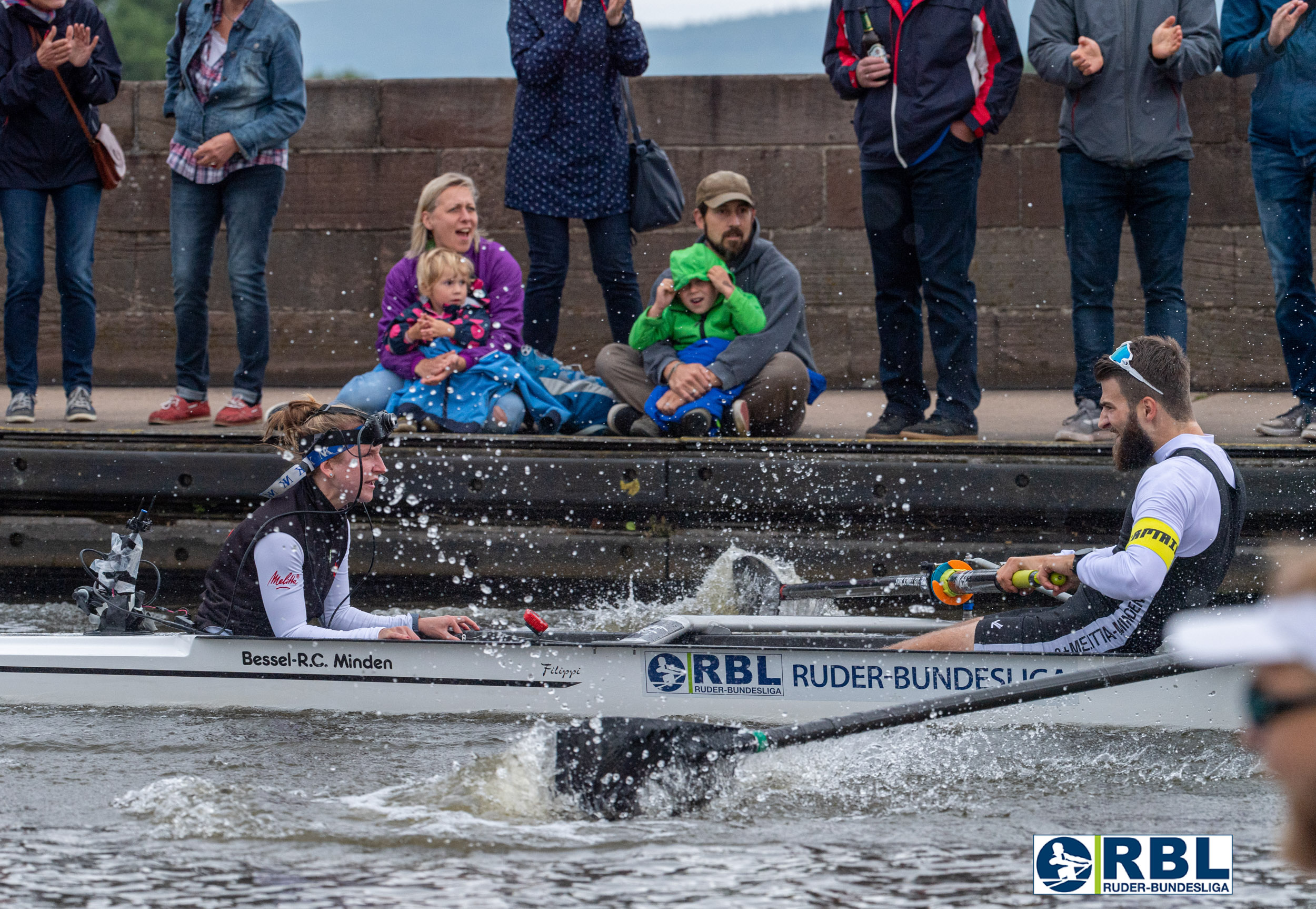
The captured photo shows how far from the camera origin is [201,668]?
548 cm

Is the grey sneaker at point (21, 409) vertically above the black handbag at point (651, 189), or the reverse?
the black handbag at point (651, 189)

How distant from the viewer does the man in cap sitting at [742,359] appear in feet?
24.7

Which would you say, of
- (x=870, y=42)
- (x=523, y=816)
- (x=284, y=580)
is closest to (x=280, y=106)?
(x=870, y=42)

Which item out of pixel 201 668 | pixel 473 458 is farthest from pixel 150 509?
pixel 201 668

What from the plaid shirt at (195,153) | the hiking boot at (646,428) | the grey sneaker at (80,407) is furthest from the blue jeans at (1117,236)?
the grey sneaker at (80,407)

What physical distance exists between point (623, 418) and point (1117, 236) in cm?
264

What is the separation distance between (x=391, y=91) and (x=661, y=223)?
2836 millimetres

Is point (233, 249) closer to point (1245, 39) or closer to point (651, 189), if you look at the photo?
point (651, 189)

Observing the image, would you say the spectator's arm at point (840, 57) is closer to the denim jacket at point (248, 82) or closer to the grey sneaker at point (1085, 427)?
the grey sneaker at point (1085, 427)

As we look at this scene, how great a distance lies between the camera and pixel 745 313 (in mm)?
7578

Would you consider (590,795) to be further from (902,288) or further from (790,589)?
(902,288)

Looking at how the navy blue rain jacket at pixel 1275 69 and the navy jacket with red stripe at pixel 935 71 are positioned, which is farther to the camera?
the navy jacket with red stripe at pixel 935 71

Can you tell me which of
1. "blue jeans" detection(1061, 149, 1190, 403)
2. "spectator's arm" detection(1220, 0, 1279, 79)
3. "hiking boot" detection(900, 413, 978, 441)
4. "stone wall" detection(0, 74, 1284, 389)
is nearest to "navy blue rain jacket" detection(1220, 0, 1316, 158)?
"spectator's arm" detection(1220, 0, 1279, 79)

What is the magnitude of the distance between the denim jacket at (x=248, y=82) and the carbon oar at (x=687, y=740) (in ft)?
14.8
